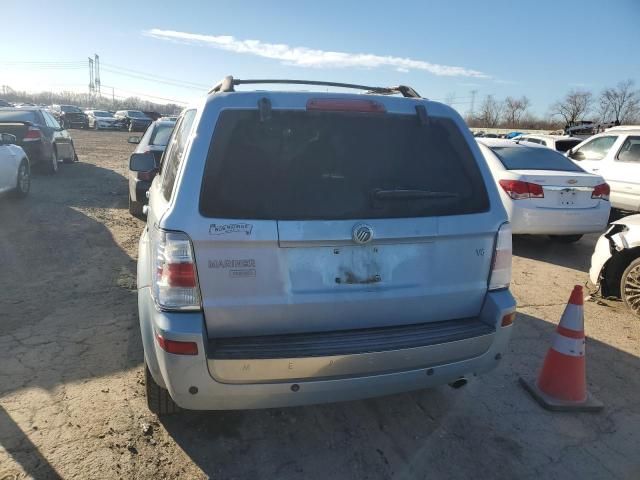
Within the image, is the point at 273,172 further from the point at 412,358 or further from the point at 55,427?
the point at 55,427

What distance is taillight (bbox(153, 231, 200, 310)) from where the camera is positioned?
87.1 inches

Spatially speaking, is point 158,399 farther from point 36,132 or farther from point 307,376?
point 36,132

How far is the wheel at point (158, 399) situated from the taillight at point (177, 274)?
807 millimetres

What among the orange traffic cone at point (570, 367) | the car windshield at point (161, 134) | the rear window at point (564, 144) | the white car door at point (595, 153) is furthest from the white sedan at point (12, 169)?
the rear window at point (564, 144)

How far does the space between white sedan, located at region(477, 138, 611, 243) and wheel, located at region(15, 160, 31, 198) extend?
860 centimetres

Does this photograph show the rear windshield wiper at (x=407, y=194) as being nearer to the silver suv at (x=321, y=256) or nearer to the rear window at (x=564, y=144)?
the silver suv at (x=321, y=256)


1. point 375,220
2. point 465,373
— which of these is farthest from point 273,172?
point 465,373

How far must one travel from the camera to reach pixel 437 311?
264 cm

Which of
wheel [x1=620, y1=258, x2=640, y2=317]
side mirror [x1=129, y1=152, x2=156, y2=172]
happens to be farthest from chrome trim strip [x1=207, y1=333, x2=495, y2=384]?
wheel [x1=620, y1=258, x2=640, y2=317]

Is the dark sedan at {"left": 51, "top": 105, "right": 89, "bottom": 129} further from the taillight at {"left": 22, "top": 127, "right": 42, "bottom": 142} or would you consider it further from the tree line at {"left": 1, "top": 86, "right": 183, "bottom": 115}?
the tree line at {"left": 1, "top": 86, "right": 183, "bottom": 115}

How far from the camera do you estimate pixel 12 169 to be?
866 cm

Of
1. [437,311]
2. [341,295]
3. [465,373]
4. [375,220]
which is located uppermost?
[375,220]

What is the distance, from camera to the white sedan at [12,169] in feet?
27.3

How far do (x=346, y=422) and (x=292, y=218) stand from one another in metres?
1.51
